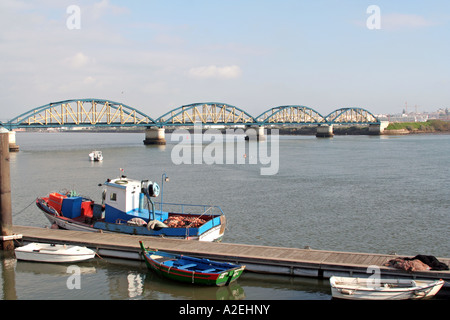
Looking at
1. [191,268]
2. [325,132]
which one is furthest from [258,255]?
[325,132]


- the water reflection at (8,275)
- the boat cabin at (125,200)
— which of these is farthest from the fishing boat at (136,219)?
the water reflection at (8,275)

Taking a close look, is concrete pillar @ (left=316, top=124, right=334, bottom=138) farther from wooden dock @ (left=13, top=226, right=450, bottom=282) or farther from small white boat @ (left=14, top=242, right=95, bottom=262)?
small white boat @ (left=14, top=242, right=95, bottom=262)

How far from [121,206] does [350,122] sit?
600 feet

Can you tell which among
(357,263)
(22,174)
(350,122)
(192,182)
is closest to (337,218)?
(357,263)

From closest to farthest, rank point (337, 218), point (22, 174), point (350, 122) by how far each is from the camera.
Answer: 1. point (337, 218)
2. point (22, 174)
3. point (350, 122)

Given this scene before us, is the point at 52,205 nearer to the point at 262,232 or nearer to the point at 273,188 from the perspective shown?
the point at 262,232

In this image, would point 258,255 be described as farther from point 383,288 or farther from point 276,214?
point 276,214

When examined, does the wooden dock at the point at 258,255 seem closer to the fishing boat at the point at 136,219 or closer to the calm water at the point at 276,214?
the calm water at the point at 276,214

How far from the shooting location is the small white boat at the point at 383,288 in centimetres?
1539

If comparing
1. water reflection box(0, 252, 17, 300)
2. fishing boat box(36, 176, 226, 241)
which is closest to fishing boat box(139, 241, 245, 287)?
fishing boat box(36, 176, 226, 241)

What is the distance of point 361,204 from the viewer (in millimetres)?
34500

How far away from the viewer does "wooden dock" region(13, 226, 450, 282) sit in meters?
17.4

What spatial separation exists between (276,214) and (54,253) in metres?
14.9
